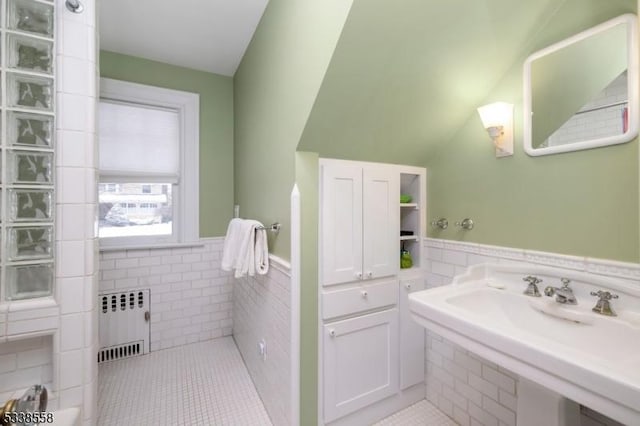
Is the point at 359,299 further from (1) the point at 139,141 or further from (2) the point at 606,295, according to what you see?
(1) the point at 139,141

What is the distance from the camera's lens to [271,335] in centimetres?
168

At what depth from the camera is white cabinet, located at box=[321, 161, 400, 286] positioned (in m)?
1.53

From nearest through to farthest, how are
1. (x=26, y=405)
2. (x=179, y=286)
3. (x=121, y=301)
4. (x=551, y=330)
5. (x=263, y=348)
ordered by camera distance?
(x=26, y=405), (x=551, y=330), (x=263, y=348), (x=121, y=301), (x=179, y=286)

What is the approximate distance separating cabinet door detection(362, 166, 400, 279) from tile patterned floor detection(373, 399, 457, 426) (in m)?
0.93

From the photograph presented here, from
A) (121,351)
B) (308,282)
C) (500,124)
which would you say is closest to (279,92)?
(308,282)

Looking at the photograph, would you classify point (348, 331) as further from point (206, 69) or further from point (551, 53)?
point (206, 69)

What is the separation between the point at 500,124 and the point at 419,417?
6.02 feet

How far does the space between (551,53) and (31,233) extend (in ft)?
7.77

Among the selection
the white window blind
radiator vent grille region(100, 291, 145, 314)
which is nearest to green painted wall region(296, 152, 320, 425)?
the white window blind

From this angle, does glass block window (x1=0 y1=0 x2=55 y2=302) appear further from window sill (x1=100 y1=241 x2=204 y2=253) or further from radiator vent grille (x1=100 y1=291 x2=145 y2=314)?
radiator vent grille (x1=100 y1=291 x2=145 y2=314)

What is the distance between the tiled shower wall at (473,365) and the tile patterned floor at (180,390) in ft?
3.80

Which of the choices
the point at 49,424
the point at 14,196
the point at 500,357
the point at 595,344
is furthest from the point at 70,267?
the point at 595,344

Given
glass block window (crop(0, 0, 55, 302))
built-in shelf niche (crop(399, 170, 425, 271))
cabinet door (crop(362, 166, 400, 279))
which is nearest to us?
glass block window (crop(0, 0, 55, 302))

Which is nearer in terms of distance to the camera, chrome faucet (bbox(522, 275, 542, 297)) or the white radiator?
chrome faucet (bbox(522, 275, 542, 297))
